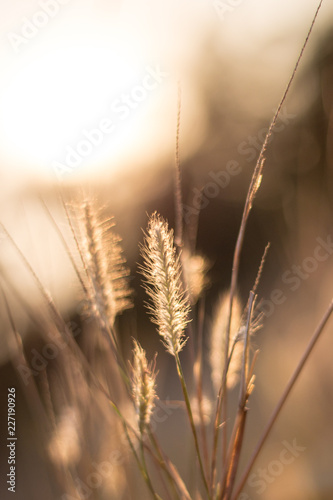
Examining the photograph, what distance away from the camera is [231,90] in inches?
99.4

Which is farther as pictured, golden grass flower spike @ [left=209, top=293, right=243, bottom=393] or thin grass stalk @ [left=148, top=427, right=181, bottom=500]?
golden grass flower spike @ [left=209, top=293, right=243, bottom=393]

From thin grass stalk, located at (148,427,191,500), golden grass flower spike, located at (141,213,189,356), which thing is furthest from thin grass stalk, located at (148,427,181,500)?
golden grass flower spike, located at (141,213,189,356)

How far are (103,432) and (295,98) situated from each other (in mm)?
1535

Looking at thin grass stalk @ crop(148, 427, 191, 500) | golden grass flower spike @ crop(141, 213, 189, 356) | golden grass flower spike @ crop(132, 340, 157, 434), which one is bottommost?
thin grass stalk @ crop(148, 427, 191, 500)

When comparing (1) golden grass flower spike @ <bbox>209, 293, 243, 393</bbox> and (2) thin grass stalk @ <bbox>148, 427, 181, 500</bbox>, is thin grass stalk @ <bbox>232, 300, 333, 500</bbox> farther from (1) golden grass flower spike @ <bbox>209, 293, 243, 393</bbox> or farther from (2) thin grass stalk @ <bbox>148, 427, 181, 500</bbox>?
(1) golden grass flower spike @ <bbox>209, 293, 243, 393</bbox>

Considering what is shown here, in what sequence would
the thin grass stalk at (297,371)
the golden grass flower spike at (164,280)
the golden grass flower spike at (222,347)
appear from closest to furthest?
the thin grass stalk at (297,371), the golden grass flower spike at (164,280), the golden grass flower spike at (222,347)

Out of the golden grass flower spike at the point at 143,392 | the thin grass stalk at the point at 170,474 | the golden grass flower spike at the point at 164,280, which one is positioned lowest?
the thin grass stalk at the point at 170,474

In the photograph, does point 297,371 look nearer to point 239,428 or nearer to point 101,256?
point 239,428

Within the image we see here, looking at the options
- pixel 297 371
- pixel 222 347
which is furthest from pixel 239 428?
pixel 222 347

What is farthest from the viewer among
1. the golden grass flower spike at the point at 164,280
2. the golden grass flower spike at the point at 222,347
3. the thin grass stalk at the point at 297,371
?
the golden grass flower spike at the point at 222,347

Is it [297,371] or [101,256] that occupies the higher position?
[101,256]

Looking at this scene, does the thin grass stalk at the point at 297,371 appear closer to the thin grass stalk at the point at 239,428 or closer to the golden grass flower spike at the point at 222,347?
the thin grass stalk at the point at 239,428

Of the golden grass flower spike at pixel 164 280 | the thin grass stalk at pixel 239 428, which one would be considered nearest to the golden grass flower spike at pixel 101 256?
the golden grass flower spike at pixel 164 280

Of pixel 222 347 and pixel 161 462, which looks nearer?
pixel 161 462
